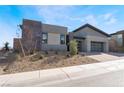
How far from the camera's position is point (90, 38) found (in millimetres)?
22766

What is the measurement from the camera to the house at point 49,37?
16891mm

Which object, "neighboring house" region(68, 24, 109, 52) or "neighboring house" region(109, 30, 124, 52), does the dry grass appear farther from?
"neighboring house" region(109, 30, 124, 52)

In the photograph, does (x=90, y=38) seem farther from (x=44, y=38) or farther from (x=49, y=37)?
(x=44, y=38)

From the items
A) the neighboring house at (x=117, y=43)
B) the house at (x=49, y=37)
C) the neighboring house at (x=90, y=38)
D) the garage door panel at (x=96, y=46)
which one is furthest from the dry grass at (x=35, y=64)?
the neighboring house at (x=117, y=43)

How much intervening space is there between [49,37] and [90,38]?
789cm

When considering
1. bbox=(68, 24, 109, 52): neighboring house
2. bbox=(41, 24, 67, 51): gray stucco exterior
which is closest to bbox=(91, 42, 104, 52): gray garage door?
bbox=(68, 24, 109, 52): neighboring house

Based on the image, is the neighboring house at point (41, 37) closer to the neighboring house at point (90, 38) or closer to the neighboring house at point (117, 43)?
the neighboring house at point (90, 38)

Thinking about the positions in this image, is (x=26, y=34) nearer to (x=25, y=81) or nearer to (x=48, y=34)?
(x=48, y=34)

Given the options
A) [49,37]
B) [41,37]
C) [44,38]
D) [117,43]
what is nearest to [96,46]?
[117,43]

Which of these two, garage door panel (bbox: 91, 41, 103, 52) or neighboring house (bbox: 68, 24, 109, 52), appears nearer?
neighboring house (bbox: 68, 24, 109, 52)

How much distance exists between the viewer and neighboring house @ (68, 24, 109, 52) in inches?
884

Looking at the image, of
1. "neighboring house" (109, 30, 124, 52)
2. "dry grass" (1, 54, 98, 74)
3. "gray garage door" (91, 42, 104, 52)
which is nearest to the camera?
"dry grass" (1, 54, 98, 74)
